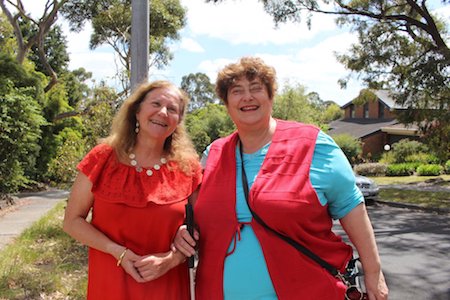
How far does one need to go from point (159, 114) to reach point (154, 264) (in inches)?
33.3

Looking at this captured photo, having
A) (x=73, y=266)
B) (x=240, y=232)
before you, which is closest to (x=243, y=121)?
(x=240, y=232)

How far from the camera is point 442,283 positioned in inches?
235

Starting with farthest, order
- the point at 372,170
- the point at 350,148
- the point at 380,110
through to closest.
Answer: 1. the point at 380,110
2. the point at 350,148
3. the point at 372,170

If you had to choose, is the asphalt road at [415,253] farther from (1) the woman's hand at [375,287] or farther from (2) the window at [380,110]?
(2) the window at [380,110]

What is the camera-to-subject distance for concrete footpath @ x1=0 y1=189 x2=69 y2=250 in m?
8.40

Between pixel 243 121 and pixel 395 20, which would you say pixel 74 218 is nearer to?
pixel 243 121

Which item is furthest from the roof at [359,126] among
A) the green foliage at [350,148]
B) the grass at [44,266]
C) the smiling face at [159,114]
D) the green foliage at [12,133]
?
the smiling face at [159,114]

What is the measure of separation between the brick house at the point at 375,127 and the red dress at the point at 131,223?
116 ft

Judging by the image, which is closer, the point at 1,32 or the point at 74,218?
the point at 74,218

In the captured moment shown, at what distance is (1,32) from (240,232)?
24695mm

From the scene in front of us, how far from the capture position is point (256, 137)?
2463mm

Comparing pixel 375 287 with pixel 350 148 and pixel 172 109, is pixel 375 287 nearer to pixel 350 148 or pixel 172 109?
pixel 172 109

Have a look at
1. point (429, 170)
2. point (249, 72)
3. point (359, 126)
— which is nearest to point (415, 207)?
point (249, 72)

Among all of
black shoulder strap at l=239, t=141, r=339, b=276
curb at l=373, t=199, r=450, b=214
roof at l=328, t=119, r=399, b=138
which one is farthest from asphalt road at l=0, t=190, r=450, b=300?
roof at l=328, t=119, r=399, b=138
